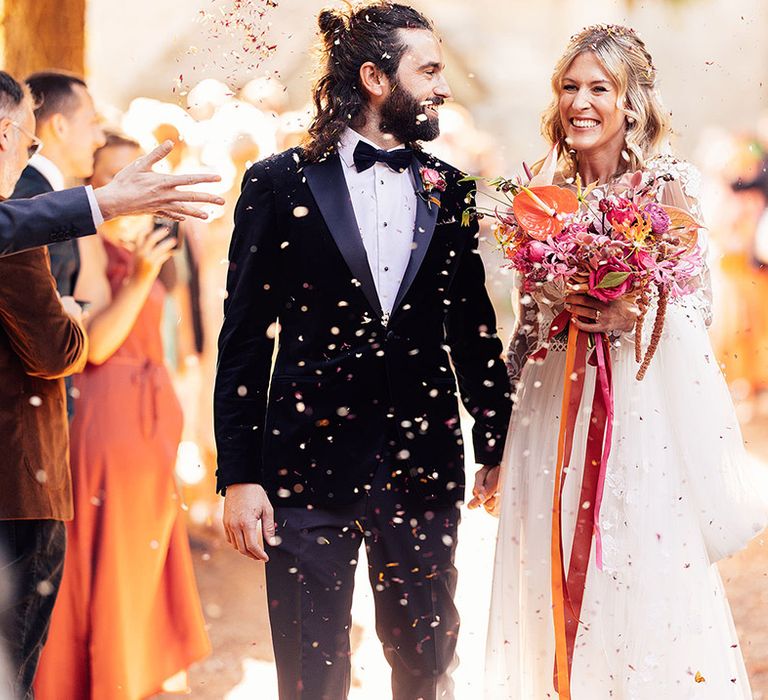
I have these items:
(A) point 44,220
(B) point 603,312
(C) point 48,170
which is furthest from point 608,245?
(C) point 48,170

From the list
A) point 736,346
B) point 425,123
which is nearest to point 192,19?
point 425,123

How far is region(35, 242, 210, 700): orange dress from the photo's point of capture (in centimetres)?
298

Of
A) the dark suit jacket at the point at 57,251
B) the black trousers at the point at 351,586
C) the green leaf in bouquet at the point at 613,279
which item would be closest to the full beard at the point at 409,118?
the green leaf in bouquet at the point at 613,279

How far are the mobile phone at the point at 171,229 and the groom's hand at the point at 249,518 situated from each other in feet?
3.32

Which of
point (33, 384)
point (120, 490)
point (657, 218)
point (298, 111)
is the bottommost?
point (120, 490)

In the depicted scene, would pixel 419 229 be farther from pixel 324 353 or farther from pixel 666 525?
pixel 666 525

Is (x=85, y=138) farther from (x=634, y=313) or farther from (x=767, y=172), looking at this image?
(x=767, y=172)

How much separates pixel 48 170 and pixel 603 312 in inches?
62.9

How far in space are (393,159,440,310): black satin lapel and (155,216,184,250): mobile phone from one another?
95cm

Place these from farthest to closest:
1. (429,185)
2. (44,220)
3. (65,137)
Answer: (65,137), (429,185), (44,220)

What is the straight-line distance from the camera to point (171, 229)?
3.07 m

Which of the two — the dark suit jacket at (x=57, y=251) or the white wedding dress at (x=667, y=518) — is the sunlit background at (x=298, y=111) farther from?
the white wedding dress at (x=667, y=518)

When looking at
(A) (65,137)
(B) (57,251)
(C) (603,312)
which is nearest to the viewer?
(C) (603,312)

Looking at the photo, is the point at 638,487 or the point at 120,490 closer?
the point at 638,487
